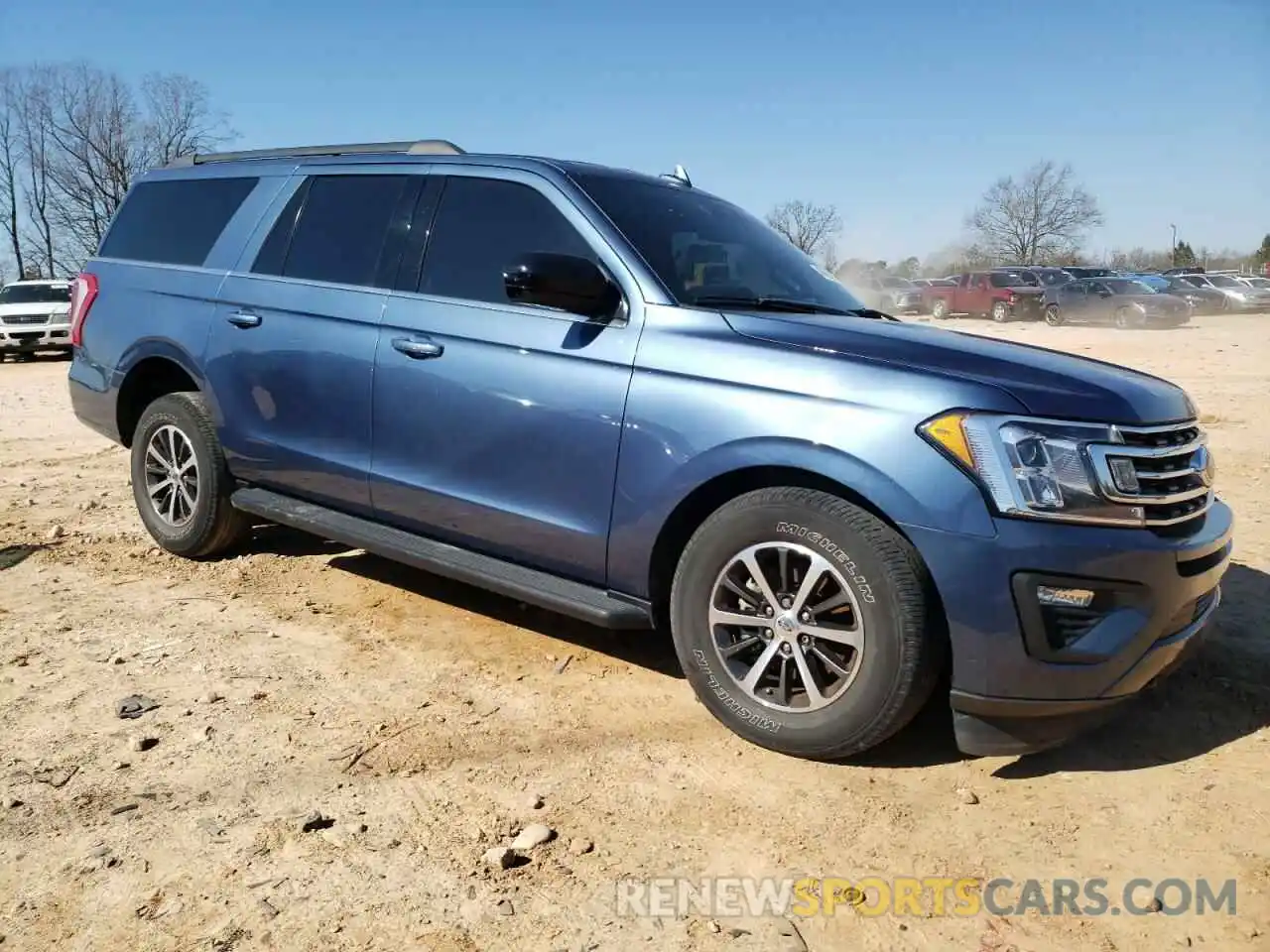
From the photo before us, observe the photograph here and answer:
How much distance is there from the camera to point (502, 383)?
3639mm

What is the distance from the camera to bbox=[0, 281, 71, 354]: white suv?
68.5 feet

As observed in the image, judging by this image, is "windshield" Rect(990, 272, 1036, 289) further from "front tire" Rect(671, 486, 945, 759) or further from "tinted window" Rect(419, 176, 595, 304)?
"front tire" Rect(671, 486, 945, 759)

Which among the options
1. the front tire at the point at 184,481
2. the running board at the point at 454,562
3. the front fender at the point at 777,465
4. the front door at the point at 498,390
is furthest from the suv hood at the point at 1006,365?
the front tire at the point at 184,481

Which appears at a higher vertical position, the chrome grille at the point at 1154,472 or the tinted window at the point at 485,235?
the tinted window at the point at 485,235

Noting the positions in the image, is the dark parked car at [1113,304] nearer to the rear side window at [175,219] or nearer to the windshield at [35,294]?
the windshield at [35,294]

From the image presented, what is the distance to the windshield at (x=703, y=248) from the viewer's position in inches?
144

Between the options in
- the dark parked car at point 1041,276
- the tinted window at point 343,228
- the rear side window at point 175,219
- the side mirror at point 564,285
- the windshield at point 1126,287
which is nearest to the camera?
the side mirror at point 564,285

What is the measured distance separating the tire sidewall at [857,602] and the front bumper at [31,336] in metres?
21.6

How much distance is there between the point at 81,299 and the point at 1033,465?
201 inches

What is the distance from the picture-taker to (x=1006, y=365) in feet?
9.95

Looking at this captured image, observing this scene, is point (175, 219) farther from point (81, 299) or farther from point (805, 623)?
point (805, 623)

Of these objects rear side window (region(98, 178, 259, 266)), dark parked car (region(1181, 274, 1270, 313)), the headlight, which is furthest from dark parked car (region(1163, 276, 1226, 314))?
the headlight

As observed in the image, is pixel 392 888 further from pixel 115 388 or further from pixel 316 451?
pixel 115 388

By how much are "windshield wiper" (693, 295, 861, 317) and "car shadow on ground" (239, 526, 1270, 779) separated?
142 cm
